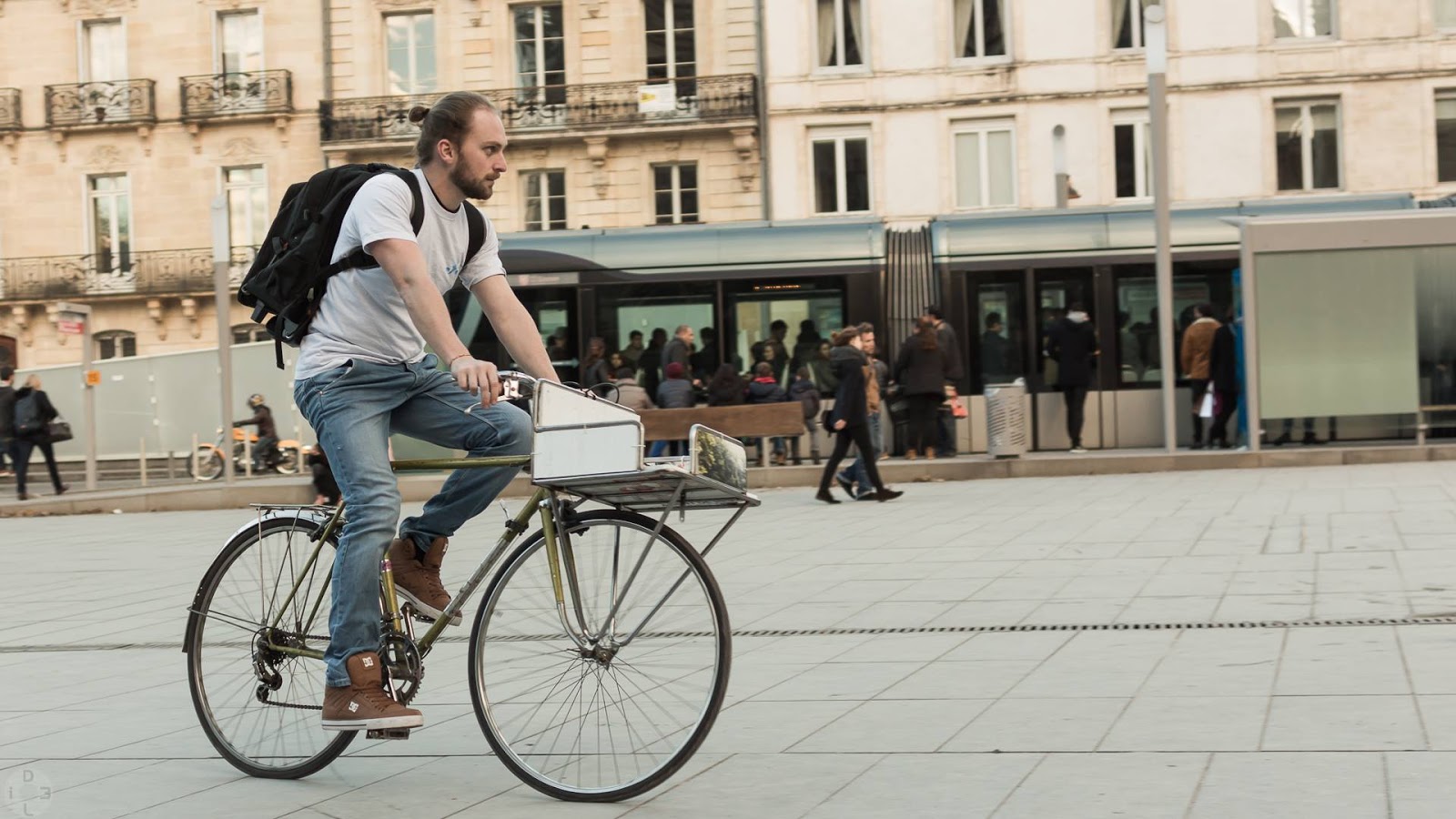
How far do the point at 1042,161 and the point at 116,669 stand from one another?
26969 mm

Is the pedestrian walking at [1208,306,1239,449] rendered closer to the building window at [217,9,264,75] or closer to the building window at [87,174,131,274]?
the building window at [217,9,264,75]

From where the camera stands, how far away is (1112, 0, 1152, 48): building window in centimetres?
3212

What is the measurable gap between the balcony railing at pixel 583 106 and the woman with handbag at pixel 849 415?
1849cm

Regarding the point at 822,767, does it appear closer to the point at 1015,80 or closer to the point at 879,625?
the point at 879,625

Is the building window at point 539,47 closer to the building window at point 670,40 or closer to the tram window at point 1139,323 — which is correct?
the building window at point 670,40

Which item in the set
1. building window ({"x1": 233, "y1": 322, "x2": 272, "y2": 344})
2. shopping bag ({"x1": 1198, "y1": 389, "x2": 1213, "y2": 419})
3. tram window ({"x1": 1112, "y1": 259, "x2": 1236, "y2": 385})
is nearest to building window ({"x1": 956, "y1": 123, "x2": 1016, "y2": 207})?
tram window ({"x1": 1112, "y1": 259, "x2": 1236, "y2": 385})

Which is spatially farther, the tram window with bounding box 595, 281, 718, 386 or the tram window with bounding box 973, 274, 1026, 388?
the tram window with bounding box 595, 281, 718, 386

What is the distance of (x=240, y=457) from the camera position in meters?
28.1

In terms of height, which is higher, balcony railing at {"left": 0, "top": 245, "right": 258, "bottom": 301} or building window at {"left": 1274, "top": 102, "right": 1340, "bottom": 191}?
building window at {"left": 1274, "top": 102, "right": 1340, "bottom": 191}

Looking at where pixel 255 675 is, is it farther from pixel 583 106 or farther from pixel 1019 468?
pixel 583 106

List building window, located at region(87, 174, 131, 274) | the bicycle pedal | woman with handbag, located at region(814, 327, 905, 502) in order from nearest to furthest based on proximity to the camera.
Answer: the bicycle pedal → woman with handbag, located at region(814, 327, 905, 502) → building window, located at region(87, 174, 131, 274)

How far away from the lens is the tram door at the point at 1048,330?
74.7 feet

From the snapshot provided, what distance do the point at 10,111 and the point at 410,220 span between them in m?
36.8

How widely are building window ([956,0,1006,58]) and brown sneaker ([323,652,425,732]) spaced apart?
97.3 feet
